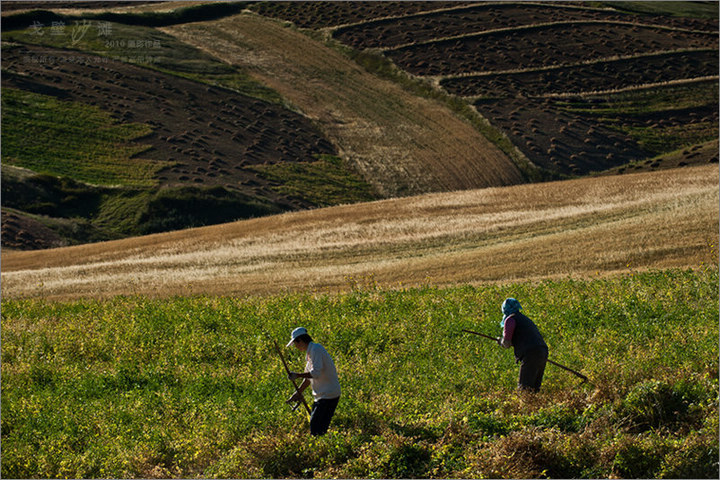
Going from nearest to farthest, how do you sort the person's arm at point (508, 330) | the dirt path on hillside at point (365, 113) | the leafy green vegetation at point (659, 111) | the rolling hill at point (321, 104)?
the person's arm at point (508, 330), the rolling hill at point (321, 104), the dirt path on hillside at point (365, 113), the leafy green vegetation at point (659, 111)

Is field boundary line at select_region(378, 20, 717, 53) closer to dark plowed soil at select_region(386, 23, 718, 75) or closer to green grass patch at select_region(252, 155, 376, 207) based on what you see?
dark plowed soil at select_region(386, 23, 718, 75)

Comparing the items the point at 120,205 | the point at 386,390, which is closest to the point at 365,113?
the point at 120,205

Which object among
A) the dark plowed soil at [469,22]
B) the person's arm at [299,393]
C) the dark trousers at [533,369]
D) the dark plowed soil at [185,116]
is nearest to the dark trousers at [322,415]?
the person's arm at [299,393]

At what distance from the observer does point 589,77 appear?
81.4 meters

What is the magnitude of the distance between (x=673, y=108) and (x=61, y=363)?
69615 mm

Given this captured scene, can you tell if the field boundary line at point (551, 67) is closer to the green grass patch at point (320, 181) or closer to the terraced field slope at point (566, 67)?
the terraced field slope at point (566, 67)

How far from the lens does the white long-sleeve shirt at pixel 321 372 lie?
11859 millimetres

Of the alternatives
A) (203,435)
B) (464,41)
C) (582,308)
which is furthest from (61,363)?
(464,41)

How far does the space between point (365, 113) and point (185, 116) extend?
17.0 meters

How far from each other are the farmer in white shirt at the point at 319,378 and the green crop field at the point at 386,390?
10.9 inches

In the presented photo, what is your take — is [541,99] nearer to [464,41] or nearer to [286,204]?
[464,41]

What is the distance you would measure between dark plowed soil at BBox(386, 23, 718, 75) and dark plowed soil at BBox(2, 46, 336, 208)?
1886 centimetres

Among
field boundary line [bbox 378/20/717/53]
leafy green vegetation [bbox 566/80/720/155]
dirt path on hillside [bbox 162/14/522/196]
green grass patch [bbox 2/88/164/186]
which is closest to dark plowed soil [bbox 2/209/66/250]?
green grass patch [bbox 2/88/164/186]

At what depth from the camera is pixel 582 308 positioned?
18.5m
